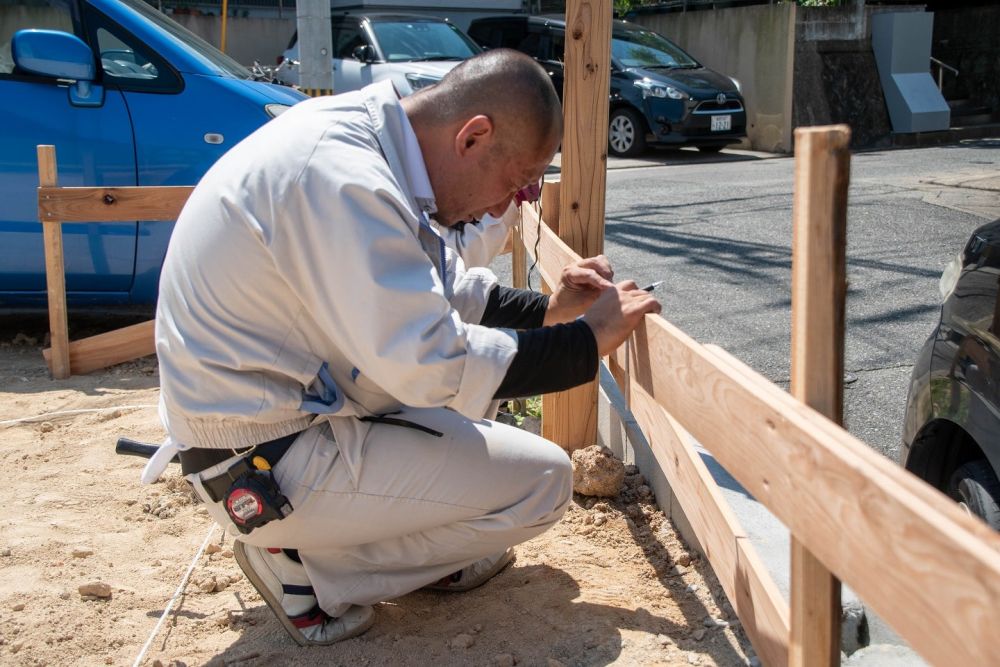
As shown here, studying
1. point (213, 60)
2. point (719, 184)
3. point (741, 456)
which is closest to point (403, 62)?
point (719, 184)

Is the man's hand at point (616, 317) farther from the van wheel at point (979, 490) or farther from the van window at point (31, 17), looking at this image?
the van window at point (31, 17)

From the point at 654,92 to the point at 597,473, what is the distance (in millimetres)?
10610

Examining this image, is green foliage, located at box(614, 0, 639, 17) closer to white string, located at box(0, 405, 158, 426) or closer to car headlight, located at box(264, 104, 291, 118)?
car headlight, located at box(264, 104, 291, 118)

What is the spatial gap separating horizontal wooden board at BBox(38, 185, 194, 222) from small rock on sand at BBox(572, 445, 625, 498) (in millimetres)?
2496

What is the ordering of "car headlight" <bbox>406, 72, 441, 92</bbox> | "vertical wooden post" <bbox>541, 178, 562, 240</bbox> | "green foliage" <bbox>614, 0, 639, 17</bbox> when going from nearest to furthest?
"vertical wooden post" <bbox>541, 178, 562, 240</bbox> → "car headlight" <bbox>406, 72, 441, 92</bbox> → "green foliage" <bbox>614, 0, 639, 17</bbox>

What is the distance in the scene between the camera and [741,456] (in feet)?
5.57

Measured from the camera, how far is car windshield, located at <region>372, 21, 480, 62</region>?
38.9 ft

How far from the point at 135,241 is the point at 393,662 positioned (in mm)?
3485

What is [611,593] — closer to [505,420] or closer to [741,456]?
[741,456]

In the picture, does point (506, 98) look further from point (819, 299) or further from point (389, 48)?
point (389, 48)

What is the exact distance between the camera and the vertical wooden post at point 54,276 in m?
4.85

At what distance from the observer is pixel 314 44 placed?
880 cm

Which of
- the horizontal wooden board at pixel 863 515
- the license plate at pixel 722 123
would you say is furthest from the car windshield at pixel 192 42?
the license plate at pixel 722 123

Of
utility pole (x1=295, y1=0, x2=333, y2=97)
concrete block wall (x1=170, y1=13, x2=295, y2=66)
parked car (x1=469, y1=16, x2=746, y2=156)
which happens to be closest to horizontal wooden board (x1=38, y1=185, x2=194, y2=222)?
utility pole (x1=295, y1=0, x2=333, y2=97)
